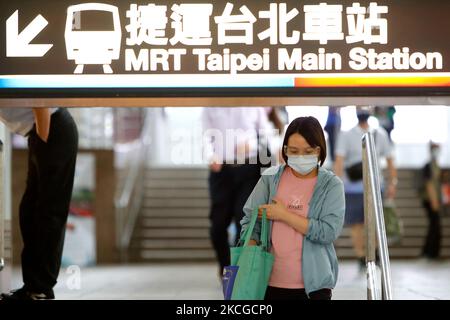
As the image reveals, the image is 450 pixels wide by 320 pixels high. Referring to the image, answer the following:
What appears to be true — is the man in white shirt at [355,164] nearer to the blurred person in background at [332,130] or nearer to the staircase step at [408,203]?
the blurred person in background at [332,130]

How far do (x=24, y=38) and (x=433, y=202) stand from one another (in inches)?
340

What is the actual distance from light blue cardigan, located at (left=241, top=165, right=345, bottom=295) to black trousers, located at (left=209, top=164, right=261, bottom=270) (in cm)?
232

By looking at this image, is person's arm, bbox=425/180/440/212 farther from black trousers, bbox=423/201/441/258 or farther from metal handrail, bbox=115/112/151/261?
metal handrail, bbox=115/112/151/261

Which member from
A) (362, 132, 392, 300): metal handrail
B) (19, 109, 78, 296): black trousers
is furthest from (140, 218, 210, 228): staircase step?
(362, 132, 392, 300): metal handrail

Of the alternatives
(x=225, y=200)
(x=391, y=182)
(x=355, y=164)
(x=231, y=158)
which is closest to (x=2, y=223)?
(x=231, y=158)

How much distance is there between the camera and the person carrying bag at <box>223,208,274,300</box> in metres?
4.11

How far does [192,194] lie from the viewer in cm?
1373

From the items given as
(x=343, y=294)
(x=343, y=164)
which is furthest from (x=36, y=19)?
(x=343, y=164)

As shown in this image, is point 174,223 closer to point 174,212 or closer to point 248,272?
point 174,212

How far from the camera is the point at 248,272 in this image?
13.5 feet
